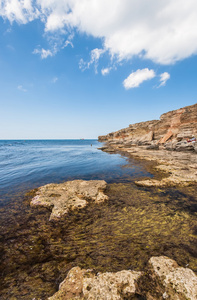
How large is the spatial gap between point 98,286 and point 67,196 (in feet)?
17.3

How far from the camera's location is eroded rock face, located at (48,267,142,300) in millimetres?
2465

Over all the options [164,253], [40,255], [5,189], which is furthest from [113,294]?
[5,189]

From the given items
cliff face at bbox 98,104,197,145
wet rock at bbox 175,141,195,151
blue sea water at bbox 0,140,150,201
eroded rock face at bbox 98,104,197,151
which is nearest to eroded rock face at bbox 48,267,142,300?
blue sea water at bbox 0,140,150,201

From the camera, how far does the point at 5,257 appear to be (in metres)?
3.84

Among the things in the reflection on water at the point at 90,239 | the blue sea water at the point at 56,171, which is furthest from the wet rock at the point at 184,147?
the reflection on water at the point at 90,239

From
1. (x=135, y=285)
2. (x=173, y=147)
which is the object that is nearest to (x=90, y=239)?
(x=135, y=285)

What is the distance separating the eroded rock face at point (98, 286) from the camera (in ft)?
8.09

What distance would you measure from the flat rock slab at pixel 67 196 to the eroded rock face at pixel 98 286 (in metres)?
3.27

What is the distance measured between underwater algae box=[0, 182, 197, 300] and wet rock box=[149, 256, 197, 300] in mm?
A: 608

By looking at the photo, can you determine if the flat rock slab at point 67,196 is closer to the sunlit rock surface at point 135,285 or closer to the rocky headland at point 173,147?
the sunlit rock surface at point 135,285

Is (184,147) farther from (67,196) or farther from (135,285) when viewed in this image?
(135,285)

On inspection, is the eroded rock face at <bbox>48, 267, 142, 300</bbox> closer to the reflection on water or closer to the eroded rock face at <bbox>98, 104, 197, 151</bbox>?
the reflection on water

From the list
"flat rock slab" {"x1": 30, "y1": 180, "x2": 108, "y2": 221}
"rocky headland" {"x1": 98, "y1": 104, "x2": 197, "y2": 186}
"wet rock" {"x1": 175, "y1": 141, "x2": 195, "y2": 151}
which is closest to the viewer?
"flat rock slab" {"x1": 30, "y1": 180, "x2": 108, "y2": 221}

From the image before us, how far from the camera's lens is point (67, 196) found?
24.6ft
